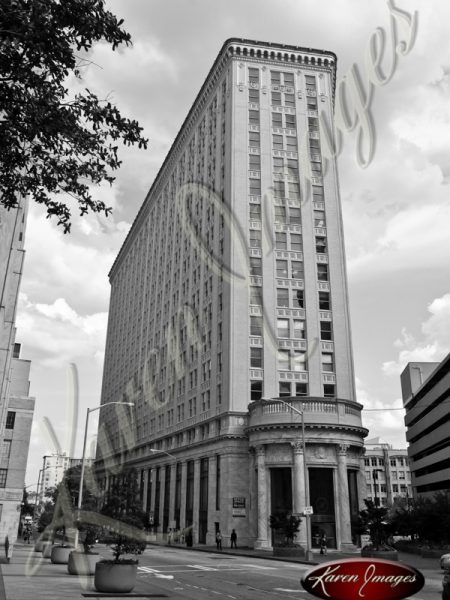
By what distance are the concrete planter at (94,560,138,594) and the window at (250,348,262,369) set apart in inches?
1719

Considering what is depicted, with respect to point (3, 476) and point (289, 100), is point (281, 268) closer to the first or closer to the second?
point (289, 100)

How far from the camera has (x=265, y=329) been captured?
2416 inches

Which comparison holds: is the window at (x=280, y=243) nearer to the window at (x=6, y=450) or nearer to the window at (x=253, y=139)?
the window at (x=253, y=139)

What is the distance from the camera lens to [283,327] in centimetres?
6219

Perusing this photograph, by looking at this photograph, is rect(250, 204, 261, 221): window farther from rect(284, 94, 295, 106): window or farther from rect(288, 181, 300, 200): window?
rect(284, 94, 295, 106): window

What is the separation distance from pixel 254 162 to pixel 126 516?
55782mm

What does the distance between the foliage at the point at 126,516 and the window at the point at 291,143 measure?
5533 cm

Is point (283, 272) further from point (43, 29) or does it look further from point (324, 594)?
point (324, 594)

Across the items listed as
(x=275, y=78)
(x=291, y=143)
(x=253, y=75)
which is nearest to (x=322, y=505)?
(x=291, y=143)

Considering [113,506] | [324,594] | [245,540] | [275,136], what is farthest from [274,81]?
[324,594]

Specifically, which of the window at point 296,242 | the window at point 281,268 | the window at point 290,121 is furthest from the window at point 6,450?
the window at point 290,121

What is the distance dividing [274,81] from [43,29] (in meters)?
70.8

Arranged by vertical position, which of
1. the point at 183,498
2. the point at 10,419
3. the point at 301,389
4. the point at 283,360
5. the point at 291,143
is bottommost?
the point at 183,498

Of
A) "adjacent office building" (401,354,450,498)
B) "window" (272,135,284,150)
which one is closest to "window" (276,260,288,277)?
"window" (272,135,284,150)
